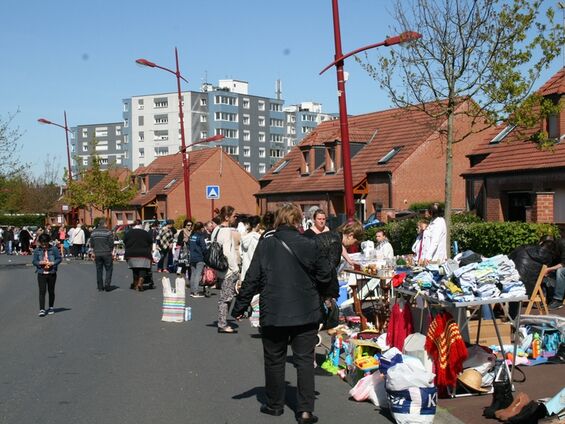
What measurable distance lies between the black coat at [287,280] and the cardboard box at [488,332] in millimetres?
3460

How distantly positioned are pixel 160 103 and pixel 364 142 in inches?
3314

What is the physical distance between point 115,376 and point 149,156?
114 meters

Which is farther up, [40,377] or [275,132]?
[275,132]

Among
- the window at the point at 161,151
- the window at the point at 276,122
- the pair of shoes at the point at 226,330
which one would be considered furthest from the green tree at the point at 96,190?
the window at the point at 276,122

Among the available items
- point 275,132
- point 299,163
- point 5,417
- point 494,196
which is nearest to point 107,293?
point 5,417

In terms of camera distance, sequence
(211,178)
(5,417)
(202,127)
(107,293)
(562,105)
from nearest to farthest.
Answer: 1. (5,417)
2. (562,105)
3. (107,293)
4. (211,178)
5. (202,127)

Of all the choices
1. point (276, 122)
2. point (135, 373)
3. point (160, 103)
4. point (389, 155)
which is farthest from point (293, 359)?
point (276, 122)

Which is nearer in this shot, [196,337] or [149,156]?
[196,337]

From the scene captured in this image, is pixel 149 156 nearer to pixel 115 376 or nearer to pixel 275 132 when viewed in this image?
pixel 275 132

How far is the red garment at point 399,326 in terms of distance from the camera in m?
8.81

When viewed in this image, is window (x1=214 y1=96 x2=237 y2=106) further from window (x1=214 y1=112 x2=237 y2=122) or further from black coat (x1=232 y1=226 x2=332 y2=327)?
black coat (x1=232 y1=226 x2=332 y2=327)

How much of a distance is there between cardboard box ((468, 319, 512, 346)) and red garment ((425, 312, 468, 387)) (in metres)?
2.17

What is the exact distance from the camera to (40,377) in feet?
29.1

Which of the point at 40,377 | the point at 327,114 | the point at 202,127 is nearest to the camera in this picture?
the point at 40,377
